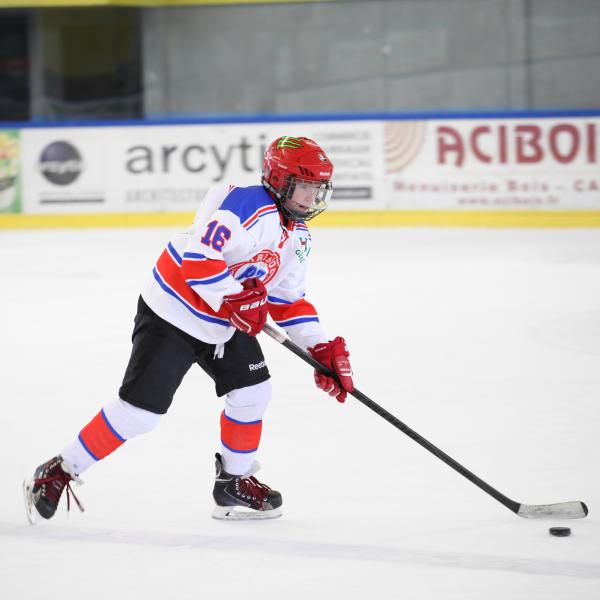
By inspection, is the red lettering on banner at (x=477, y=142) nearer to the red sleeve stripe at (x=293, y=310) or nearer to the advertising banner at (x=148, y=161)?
the advertising banner at (x=148, y=161)

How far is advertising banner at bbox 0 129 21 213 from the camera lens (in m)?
10.5

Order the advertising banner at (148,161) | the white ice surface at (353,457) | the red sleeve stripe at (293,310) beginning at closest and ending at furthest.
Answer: the white ice surface at (353,457)
the red sleeve stripe at (293,310)
the advertising banner at (148,161)

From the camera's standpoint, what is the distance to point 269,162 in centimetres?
315

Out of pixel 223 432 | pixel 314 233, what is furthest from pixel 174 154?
pixel 223 432

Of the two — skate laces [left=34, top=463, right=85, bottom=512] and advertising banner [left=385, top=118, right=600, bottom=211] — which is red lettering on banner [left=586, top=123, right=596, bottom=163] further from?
skate laces [left=34, top=463, right=85, bottom=512]

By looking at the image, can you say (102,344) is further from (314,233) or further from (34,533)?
(314,233)

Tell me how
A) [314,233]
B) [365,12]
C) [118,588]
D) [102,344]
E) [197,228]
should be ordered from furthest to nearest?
[365,12] → [314,233] → [102,344] → [197,228] → [118,588]

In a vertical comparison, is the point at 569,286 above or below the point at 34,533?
above

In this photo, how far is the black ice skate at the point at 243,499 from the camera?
3.24 metres

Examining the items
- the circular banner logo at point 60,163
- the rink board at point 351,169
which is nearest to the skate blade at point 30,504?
the rink board at point 351,169

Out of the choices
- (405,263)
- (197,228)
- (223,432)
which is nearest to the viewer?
(197,228)

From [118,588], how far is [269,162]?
1104 mm

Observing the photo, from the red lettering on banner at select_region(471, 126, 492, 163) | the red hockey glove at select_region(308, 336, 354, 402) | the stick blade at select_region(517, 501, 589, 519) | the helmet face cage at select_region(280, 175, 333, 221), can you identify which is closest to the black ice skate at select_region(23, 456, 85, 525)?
the red hockey glove at select_region(308, 336, 354, 402)

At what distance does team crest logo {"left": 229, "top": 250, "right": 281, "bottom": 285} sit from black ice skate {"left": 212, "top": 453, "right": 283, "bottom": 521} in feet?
1.75
